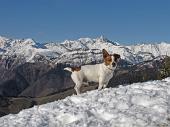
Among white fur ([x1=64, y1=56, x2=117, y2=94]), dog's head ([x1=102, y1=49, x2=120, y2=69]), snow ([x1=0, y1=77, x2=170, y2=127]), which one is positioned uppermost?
dog's head ([x1=102, y1=49, x2=120, y2=69])

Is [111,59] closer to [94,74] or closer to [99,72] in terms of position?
[99,72]

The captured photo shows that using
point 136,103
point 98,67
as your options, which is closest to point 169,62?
point 98,67

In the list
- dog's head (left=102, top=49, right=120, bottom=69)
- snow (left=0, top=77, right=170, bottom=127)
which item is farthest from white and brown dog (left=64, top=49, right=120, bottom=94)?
snow (left=0, top=77, right=170, bottom=127)

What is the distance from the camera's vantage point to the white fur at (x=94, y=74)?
29250 mm

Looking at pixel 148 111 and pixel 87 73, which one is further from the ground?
pixel 87 73

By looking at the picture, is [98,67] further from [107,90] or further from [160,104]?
[160,104]

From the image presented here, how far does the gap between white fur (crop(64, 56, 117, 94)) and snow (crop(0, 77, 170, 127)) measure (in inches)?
→ 106

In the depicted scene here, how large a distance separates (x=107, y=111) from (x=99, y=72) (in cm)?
745

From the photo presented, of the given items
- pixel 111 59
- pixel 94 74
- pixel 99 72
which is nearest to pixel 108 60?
pixel 111 59

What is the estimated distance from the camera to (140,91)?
2570 cm

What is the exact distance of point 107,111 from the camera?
22.4 m

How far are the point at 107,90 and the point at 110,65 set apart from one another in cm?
189

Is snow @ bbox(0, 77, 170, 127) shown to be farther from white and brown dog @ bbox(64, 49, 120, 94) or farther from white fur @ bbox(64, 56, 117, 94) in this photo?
white fur @ bbox(64, 56, 117, 94)

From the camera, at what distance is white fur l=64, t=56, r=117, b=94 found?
29.2m
